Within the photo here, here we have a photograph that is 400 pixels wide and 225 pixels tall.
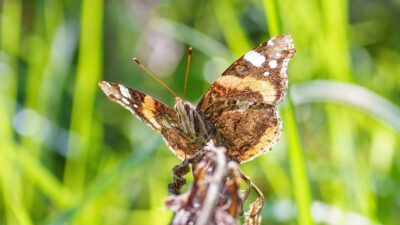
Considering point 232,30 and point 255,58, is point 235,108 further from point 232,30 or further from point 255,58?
point 232,30

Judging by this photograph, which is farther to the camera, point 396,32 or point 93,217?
point 396,32

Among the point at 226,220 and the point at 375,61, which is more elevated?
the point at 375,61

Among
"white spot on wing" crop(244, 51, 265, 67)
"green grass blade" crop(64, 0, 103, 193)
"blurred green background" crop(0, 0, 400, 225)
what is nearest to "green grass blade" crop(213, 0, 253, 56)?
"blurred green background" crop(0, 0, 400, 225)

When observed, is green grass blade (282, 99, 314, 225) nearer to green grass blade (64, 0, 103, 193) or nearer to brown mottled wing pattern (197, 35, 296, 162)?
brown mottled wing pattern (197, 35, 296, 162)

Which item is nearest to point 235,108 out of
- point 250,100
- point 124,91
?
point 250,100

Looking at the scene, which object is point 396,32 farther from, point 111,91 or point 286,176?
point 111,91

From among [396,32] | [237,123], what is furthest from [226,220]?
[396,32]

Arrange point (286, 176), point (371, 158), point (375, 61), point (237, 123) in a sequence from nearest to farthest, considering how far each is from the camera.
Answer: point (237, 123)
point (286, 176)
point (371, 158)
point (375, 61)
